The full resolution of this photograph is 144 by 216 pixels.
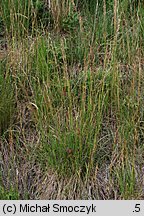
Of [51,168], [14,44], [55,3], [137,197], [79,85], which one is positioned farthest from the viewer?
[55,3]

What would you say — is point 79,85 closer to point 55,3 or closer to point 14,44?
point 14,44

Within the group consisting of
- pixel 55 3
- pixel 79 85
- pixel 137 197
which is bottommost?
pixel 137 197

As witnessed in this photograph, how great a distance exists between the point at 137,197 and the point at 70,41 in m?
1.51

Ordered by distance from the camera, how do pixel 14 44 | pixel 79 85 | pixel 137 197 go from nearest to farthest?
pixel 137 197 < pixel 79 85 < pixel 14 44

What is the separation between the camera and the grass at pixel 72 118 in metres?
3.02

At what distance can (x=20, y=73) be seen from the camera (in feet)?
11.5

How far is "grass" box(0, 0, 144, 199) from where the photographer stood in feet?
9.90

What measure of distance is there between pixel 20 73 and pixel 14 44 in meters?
0.26

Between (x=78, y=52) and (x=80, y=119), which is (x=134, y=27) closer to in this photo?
(x=78, y=52)

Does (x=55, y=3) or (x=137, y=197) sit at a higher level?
(x=55, y=3)

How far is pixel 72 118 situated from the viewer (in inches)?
118

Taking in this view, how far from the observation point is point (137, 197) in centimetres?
290

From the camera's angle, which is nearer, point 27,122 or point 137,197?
point 137,197

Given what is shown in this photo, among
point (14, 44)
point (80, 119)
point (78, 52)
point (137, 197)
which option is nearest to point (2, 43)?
point (14, 44)
